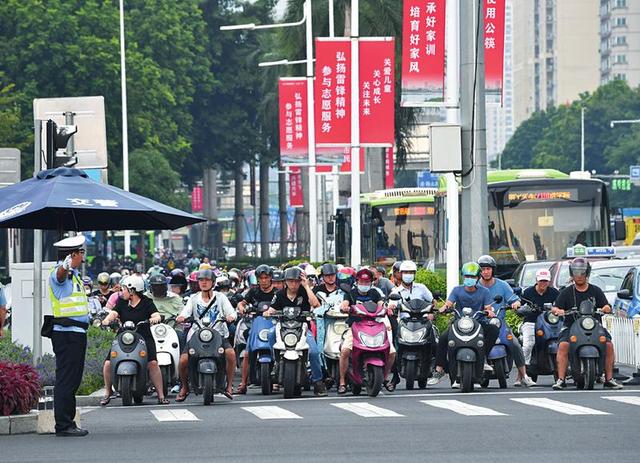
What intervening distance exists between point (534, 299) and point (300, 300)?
3.10m

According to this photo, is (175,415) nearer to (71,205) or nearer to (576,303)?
(71,205)

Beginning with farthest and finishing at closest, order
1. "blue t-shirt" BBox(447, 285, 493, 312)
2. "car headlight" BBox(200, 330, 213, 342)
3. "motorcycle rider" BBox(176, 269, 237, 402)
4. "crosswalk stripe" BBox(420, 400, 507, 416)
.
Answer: "blue t-shirt" BBox(447, 285, 493, 312) < "motorcycle rider" BBox(176, 269, 237, 402) < "car headlight" BBox(200, 330, 213, 342) < "crosswalk stripe" BBox(420, 400, 507, 416)

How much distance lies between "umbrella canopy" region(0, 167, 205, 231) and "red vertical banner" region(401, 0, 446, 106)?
35.0 feet

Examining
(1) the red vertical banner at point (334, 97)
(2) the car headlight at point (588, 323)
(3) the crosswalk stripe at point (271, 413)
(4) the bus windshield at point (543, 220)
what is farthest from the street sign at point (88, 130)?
(1) the red vertical banner at point (334, 97)

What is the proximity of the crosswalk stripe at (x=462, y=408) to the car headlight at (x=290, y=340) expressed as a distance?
1.83m

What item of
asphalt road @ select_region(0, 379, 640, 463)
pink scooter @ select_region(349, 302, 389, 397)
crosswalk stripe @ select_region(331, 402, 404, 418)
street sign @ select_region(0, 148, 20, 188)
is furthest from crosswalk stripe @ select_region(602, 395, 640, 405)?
street sign @ select_region(0, 148, 20, 188)

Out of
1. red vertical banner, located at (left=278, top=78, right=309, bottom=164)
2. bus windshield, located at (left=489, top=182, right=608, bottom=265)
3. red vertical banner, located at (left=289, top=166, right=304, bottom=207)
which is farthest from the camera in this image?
red vertical banner, located at (left=289, top=166, right=304, bottom=207)

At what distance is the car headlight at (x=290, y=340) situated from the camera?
20.8m

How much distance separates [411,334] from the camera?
2175 cm

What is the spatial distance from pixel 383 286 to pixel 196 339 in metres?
3.98

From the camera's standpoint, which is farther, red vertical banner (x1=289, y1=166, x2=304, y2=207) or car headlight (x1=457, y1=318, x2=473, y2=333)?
red vertical banner (x1=289, y1=166, x2=304, y2=207)

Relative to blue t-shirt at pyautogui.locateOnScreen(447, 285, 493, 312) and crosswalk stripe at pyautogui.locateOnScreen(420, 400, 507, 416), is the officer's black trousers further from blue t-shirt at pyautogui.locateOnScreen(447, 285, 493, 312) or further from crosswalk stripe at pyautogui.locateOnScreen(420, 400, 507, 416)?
blue t-shirt at pyautogui.locateOnScreen(447, 285, 493, 312)

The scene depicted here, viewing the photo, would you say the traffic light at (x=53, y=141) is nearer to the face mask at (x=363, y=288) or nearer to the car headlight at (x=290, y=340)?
the car headlight at (x=290, y=340)

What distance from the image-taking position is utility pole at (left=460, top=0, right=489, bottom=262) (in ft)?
86.1
